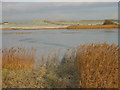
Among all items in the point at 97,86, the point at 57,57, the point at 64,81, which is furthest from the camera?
the point at 57,57

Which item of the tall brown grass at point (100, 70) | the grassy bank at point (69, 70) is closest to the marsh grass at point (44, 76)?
the grassy bank at point (69, 70)

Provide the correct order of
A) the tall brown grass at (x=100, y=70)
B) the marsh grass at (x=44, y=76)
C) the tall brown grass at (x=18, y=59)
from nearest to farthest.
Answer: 1. the tall brown grass at (x=100, y=70)
2. the marsh grass at (x=44, y=76)
3. the tall brown grass at (x=18, y=59)

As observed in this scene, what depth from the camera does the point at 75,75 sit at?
5.64 m

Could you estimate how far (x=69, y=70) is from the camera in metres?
6.20

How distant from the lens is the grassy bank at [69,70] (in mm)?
4672

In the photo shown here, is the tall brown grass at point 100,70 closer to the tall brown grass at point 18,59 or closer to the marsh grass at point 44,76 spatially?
the marsh grass at point 44,76

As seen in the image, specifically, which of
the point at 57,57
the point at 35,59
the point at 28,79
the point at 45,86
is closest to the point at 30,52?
the point at 35,59

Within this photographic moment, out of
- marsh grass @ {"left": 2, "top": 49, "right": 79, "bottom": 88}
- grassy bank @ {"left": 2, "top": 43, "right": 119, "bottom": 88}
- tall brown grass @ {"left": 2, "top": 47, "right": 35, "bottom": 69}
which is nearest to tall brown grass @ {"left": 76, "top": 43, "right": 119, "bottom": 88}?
grassy bank @ {"left": 2, "top": 43, "right": 119, "bottom": 88}

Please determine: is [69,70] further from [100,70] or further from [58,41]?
[58,41]

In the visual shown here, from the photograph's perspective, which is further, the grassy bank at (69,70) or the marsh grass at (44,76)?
the marsh grass at (44,76)

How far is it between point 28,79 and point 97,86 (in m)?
1.92

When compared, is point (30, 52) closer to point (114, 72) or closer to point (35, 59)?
point (35, 59)

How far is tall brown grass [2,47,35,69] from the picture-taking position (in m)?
6.82

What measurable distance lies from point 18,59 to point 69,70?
1484 mm
